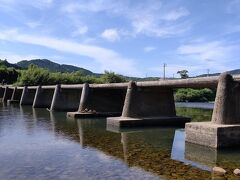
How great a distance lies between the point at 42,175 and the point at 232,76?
12.8m

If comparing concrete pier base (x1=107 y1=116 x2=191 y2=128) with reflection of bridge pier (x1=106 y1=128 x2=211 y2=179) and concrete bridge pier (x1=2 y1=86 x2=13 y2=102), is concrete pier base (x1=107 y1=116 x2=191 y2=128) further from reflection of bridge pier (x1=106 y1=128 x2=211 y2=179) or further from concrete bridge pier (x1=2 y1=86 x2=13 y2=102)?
concrete bridge pier (x1=2 y1=86 x2=13 y2=102)

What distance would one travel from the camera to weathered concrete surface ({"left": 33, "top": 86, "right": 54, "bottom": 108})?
186ft

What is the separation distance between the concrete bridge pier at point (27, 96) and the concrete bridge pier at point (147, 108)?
3524 centimetres

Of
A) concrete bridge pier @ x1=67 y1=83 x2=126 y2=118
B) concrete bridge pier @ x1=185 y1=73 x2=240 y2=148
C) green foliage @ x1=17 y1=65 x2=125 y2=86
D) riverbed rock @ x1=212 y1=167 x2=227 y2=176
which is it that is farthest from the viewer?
green foliage @ x1=17 y1=65 x2=125 y2=86

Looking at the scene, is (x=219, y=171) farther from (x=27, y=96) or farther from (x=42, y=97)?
(x=27, y=96)

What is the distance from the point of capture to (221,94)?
21.8m

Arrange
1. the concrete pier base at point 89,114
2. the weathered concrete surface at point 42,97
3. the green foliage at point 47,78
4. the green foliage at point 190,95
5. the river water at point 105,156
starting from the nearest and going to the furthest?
1. the river water at point 105,156
2. the concrete pier base at point 89,114
3. the weathered concrete surface at point 42,97
4. the green foliage at point 47,78
5. the green foliage at point 190,95

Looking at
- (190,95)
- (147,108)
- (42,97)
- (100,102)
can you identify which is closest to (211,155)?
(147,108)

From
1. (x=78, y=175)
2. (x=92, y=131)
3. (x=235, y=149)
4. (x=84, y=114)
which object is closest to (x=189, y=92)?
(x=84, y=114)

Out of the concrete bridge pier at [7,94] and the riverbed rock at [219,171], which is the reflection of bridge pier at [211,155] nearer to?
the riverbed rock at [219,171]

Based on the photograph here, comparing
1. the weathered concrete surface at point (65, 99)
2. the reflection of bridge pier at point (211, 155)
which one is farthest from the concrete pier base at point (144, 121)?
the weathered concrete surface at point (65, 99)

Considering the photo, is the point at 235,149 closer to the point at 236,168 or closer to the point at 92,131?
the point at 236,168

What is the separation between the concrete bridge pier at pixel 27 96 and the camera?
63438 millimetres

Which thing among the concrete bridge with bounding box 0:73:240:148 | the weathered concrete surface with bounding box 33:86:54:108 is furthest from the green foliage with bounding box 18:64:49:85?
the weathered concrete surface with bounding box 33:86:54:108
